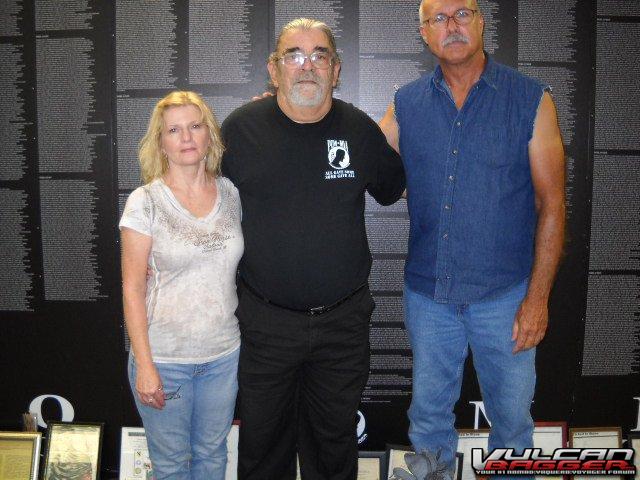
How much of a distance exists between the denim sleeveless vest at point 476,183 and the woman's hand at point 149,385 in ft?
3.77

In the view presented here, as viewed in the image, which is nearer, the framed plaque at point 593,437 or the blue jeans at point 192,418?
the blue jeans at point 192,418

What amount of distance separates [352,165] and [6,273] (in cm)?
218

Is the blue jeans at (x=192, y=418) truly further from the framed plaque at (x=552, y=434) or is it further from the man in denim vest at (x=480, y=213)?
the framed plaque at (x=552, y=434)

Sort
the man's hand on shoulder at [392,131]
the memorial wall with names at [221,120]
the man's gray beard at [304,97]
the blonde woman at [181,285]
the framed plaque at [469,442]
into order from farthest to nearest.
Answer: the framed plaque at [469,442], the memorial wall with names at [221,120], the man's hand on shoulder at [392,131], the man's gray beard at [304,97], the blonde woman at [181,285]

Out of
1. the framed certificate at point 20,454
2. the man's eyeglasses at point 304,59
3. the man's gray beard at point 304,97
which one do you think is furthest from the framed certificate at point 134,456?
the man's eyeglasses at point 304,59

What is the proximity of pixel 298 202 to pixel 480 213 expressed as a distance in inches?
29.0

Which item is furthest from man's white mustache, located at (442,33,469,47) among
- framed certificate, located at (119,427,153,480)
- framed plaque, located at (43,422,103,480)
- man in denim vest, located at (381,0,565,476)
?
framed plaque, located at (43,422,103,480)

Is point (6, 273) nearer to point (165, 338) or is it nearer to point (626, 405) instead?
point (165, 338)

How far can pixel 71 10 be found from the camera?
2.75 meters

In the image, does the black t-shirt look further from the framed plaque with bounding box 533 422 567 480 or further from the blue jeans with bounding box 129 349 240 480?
the framed plaque with bounding box 533 422 567 480

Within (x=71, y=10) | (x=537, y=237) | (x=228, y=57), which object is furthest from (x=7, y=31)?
(x=537, y=237)

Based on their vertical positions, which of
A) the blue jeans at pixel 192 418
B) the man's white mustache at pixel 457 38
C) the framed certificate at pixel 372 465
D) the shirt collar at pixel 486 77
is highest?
the man's white mustache at pixel 457 38

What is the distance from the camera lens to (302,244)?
6.55 ft

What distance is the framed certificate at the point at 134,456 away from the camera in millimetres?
2809
